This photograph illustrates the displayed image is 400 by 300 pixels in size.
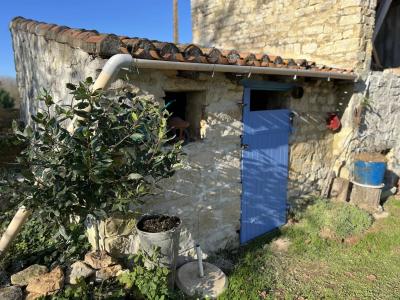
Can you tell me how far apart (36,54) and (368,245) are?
19.7 ft

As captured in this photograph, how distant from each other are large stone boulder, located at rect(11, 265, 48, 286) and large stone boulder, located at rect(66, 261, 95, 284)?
238 millimetres

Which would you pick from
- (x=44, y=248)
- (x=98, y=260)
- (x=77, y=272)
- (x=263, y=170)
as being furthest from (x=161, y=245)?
(x=263, y=170)

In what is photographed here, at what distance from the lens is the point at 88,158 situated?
2.39 m

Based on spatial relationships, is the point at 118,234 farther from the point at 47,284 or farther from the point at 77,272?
the point at 47,284

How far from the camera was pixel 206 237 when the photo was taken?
427 cm

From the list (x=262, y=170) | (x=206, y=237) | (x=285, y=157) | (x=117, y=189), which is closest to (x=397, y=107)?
(x=285, y=157)

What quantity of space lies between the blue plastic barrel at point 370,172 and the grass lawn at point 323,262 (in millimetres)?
625

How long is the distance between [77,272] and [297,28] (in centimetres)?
586

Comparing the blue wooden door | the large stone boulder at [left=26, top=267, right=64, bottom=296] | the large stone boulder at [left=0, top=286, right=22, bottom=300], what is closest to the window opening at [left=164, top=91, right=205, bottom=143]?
the blue wooden door

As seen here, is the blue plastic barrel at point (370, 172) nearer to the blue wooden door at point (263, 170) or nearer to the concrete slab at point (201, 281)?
the blue wooden door at point (263, 170)

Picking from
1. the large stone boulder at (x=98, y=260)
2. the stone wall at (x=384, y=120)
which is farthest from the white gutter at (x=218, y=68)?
the large stone boulder at (x=98, y=260)

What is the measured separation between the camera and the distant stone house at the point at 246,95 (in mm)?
3395

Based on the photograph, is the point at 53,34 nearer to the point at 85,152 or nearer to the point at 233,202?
the point at 85,152

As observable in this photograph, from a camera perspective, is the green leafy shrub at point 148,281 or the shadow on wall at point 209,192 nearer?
the green leafy shrub at point 148,281
